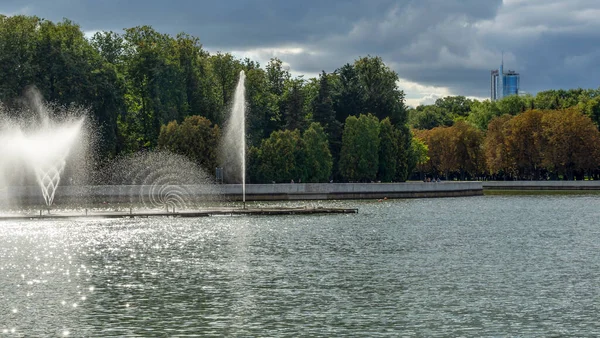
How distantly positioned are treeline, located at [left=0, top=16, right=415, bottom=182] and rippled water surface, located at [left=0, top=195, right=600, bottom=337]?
36589mm

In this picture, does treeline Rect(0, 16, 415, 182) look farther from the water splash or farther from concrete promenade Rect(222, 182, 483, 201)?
concrete promenade Rect(222, 182, 483, 201)

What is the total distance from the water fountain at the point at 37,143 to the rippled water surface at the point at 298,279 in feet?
93.7

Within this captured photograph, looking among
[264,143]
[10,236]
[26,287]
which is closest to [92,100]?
[264,143]

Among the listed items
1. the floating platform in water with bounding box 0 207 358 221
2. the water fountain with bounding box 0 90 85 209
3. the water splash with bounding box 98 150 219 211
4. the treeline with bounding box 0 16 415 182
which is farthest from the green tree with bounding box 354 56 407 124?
the floating platform in water with bounding box 0 207 358 221

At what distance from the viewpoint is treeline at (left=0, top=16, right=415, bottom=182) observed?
9531 centimetres

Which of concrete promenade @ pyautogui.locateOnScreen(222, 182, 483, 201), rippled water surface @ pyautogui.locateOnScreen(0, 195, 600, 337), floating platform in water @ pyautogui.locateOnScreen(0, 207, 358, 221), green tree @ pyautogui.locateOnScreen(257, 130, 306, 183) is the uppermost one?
green tree @ pyautogui.locateOnScreen(257, 130, 306, 183)

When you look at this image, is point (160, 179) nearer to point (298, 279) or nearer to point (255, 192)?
point (255, 192)

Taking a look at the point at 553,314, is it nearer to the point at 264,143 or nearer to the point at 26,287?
the point at 26,287

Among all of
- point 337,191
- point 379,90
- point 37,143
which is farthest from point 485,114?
point 37,143

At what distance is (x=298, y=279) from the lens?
34375mm

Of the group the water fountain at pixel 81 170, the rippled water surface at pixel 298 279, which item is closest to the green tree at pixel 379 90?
the water fountain at pixel 81 170

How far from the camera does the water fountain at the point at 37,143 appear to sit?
89.1m

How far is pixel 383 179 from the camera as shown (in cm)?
11812

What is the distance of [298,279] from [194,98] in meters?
82.6
